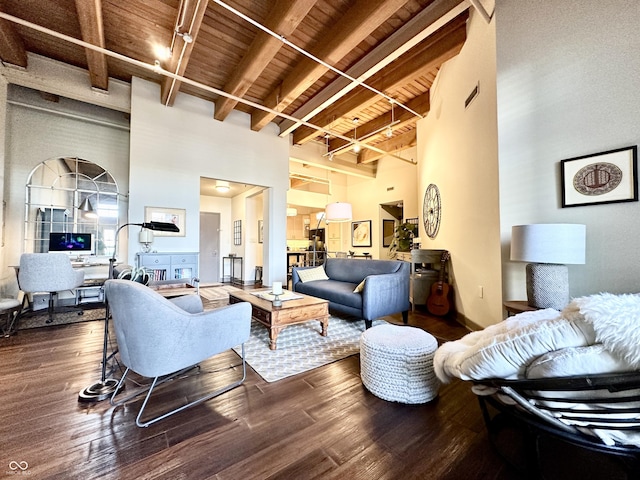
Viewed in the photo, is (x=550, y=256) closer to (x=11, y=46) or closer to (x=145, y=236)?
(x=145, y=236)

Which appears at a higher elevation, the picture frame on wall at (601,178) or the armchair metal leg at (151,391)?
the picture frame on wall at (601,178)

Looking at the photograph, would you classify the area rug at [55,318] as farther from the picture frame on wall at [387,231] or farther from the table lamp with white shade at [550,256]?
the picture frame on wall at [387,231]

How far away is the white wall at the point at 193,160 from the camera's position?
4621mm

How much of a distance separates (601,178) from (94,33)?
18.1 feet

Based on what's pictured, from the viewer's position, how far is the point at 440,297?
3.97 meters

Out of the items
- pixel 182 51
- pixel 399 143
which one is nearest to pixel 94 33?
pixel 182 51

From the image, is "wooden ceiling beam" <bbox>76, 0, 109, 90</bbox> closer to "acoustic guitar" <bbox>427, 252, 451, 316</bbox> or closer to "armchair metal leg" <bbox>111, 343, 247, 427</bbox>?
"armchair metal leg" <bbox>111, 343, 247, 427</bbox>

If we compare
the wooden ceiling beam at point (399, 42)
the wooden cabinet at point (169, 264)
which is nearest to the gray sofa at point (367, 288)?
the wooden cabinet at point (169, 264)

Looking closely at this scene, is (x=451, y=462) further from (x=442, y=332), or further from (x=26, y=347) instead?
(x=26, y=347)

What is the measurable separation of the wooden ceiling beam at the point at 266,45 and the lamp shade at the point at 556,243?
3098mm

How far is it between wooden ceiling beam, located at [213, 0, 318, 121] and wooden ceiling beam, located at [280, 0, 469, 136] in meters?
1.26

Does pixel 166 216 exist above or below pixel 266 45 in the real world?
below

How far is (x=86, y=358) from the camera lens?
2.44 metres

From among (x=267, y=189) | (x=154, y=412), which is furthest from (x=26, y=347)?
(x=267, y=189)
